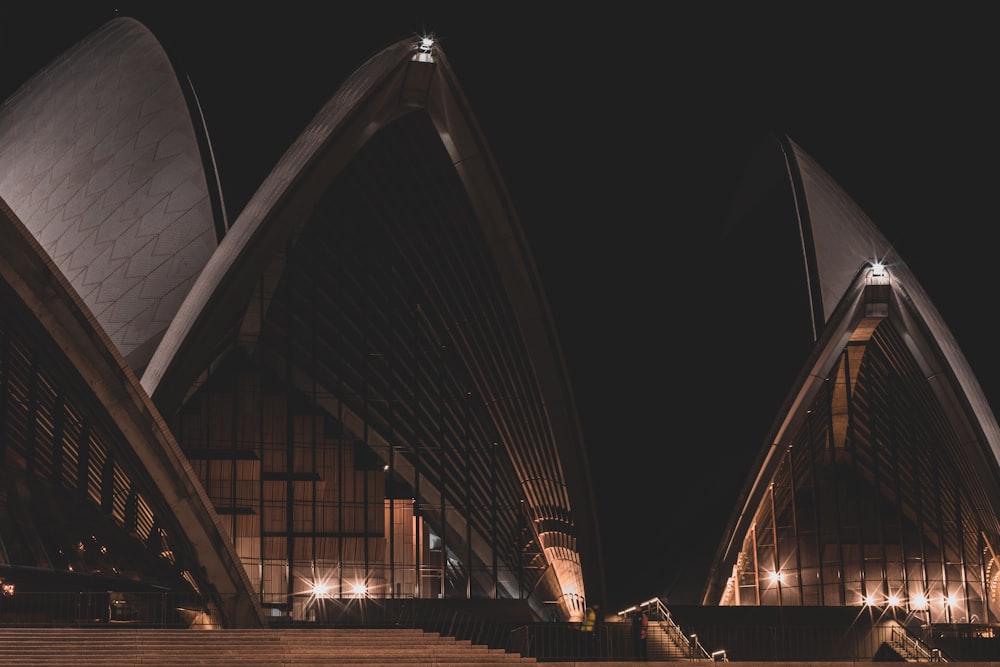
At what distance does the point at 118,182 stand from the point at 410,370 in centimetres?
783

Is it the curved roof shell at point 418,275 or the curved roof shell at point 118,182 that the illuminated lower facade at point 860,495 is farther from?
the curved roof shell at point 118,182

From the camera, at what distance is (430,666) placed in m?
17.2

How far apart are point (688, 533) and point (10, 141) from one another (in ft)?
61.6

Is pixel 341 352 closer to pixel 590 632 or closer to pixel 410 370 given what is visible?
pixel 410 370

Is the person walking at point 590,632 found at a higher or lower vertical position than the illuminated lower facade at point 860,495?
lower

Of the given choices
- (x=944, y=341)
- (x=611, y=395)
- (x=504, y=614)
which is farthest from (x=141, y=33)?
(x=944, y=341)

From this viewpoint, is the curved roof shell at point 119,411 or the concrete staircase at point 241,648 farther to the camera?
the curved roof shell at point 119,411

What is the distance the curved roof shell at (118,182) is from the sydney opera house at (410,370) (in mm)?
60

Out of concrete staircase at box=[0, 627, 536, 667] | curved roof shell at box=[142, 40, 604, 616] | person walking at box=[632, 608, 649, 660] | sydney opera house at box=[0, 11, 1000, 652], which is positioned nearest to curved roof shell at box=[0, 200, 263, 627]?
sydney opera house at box=[0, 11, 1000, 652]

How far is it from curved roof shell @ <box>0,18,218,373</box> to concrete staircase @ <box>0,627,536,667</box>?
1105 centimetres

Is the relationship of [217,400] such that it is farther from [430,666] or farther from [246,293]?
[430,666]

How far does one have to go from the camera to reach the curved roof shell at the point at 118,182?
1114 inches

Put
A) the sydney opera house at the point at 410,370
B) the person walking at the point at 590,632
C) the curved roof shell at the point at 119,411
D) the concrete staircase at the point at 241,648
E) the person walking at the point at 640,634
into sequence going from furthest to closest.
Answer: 1. the sydney opera house at the point at 410,370
2. the person walking at the point at 590,632
3. the person walking at the point at 640,634
4. the curved roof shell at the point at 119,411
5. the concrete staircase at the point at 241,648

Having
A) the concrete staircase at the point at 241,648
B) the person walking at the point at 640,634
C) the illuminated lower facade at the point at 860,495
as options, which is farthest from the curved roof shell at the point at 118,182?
the illuminated lower facade at the point at 860,495
